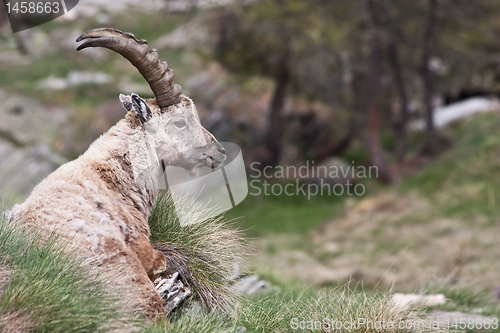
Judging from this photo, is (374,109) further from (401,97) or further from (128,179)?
(128,179)

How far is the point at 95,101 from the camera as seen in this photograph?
78.4ft

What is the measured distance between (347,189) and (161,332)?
16.4m

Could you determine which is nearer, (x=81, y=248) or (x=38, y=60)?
(x=81, y=248)

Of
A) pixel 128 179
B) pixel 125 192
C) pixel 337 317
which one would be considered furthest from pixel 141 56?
pixel 337 317

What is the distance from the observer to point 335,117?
864 inches

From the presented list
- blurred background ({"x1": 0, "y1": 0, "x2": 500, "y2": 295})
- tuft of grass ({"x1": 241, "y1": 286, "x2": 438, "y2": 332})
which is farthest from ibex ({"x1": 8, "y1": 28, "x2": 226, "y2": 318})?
blurred background ({"x1": 0, "y1": 0, "x2": 500, "y2": 295})

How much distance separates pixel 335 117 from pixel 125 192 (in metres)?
18.2

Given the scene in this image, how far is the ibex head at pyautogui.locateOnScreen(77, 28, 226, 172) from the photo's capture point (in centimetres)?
461

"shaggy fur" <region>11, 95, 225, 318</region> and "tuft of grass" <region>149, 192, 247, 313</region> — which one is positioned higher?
"shaggy fur" <region>11, 95, 225, 318</region>

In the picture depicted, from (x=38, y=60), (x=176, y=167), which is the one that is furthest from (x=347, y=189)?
(x=38, y=60)

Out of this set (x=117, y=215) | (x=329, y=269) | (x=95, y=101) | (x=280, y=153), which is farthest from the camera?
(x=95, y=101)

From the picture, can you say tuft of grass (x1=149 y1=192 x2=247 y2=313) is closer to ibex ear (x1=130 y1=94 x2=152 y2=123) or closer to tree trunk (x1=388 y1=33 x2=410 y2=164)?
ibex ear (x1=130 y1=94 x2=152 y2=123)

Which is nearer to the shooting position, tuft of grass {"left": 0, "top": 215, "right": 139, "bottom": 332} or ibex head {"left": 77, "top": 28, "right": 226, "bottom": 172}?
tuft of grass {"left": 0, "top": 215, "right": 139, "bottom": 332}

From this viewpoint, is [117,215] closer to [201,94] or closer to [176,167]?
[176,167]
